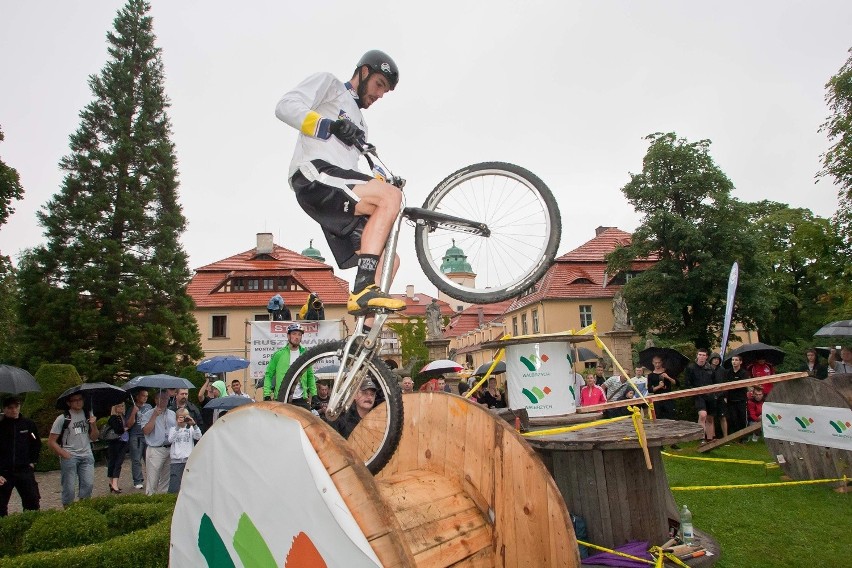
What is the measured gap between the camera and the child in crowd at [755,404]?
499 inches

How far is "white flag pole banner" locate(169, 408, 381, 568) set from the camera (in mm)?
1797

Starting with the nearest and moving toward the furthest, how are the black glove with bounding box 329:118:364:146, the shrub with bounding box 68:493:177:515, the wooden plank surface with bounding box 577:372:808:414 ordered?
the black glove with bounding box 329:118:364:146 → the wooden plank surface with bounding box 577:372:808:414 → the shrub with bounding box 68:493:177:515

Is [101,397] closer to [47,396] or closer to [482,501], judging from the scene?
[47,396]

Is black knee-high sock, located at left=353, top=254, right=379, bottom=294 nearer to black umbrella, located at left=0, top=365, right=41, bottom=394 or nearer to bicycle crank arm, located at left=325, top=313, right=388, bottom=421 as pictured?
bicycle crank arm, located at left=325, top=313, right=388, bottom=421

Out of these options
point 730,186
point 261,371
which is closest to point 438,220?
point 261,371

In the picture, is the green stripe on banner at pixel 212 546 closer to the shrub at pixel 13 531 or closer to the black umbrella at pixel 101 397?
the shrub at pixel 13 531

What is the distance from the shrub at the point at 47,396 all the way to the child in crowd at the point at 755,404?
20578mm

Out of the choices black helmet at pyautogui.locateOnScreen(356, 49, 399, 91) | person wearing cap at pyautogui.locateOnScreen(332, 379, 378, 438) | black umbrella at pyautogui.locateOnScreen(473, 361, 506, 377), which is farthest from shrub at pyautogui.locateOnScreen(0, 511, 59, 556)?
black umbrella at pyautogui.locateOnScreen(473, 361, 506, 377)

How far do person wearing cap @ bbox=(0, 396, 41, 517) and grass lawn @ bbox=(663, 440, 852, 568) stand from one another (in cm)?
979

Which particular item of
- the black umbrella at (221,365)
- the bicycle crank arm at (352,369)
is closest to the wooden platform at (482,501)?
the bicycle crank arm at (352,369)

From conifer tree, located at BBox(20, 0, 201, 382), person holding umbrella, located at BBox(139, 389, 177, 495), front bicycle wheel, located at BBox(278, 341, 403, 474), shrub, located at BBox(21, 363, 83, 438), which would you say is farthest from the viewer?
conifer tree, located at BBox(20, 0, 201, 382)

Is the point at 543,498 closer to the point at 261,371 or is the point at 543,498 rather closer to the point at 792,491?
the point at 792,491

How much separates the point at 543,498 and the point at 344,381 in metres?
1.32

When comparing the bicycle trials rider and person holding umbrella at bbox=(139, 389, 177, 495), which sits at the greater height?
the bicycle trials rider
